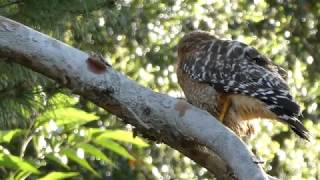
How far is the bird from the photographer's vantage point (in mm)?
A: 4188

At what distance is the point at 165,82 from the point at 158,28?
427 mm

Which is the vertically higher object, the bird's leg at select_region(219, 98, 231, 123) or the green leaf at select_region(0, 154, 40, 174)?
the green leaf at select_region(0, 154, 40, 174)

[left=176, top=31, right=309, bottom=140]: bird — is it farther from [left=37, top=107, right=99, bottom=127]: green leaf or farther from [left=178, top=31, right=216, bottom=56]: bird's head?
[left=37, top=107, right=99, bottom=127]: green leaf

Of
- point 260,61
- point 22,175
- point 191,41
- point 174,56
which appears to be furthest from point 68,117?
point 174,56

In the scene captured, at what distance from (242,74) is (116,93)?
1.44 m

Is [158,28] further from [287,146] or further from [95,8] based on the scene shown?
[95,8]

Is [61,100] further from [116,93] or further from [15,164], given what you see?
[116,93]

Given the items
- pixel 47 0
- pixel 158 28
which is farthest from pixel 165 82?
pixel 47 0

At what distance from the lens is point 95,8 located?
168 inches

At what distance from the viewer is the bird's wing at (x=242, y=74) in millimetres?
4059

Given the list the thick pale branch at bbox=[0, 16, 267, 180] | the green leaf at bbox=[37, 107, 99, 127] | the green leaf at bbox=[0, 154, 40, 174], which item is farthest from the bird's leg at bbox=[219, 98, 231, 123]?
the green leaf at bbox=[0, 154, 40, 174]

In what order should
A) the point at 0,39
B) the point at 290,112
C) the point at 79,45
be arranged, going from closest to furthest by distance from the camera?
the point at 0,39 → the point at 290,112 → the point at 79,45

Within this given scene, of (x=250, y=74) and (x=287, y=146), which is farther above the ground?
(x=250, y=74)

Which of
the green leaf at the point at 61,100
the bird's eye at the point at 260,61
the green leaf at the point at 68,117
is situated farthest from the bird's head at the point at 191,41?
the green leaf at the point at 68,117
